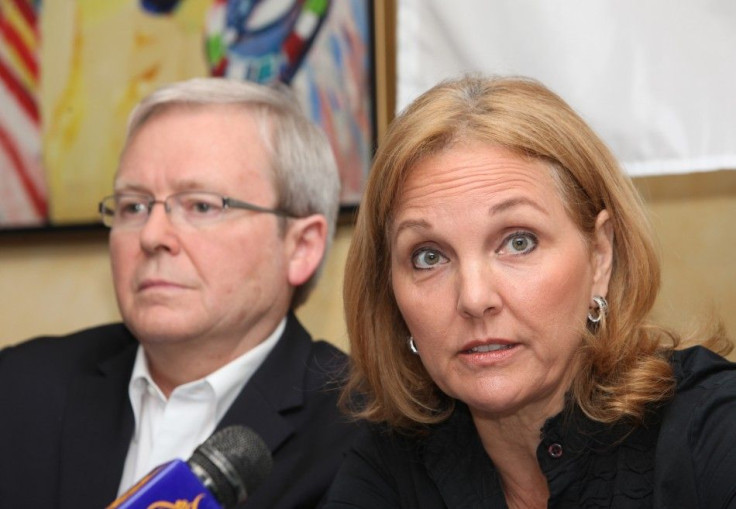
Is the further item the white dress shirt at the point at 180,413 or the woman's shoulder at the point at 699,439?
the white dress shirt at the point at 180,413

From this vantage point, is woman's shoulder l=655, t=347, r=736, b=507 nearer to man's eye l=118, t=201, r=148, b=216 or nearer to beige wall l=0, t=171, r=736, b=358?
beige wall l=0, t=171, r=736, b=358

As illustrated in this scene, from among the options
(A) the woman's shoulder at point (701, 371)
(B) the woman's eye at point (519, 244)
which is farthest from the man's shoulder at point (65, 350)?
(A) the woman's shoulder at point (701, 371)

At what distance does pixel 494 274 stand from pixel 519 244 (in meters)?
0.07

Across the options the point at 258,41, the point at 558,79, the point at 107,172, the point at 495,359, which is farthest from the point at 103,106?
the point at 495,359

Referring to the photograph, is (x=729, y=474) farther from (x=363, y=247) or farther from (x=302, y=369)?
(x=302, y=369)

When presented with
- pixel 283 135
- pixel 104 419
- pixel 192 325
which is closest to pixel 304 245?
pixel 283 135

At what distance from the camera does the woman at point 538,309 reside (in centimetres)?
166

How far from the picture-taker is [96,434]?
2365 mm

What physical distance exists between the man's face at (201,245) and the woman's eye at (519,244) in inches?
34.9

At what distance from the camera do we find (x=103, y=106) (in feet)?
9.83

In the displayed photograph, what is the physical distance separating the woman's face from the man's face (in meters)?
0.73

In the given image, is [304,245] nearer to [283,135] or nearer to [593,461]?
[283,135]

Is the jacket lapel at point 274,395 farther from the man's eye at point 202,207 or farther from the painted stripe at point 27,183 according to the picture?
the painted stripe at point 27,183

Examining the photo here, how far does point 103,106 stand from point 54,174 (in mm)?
248
